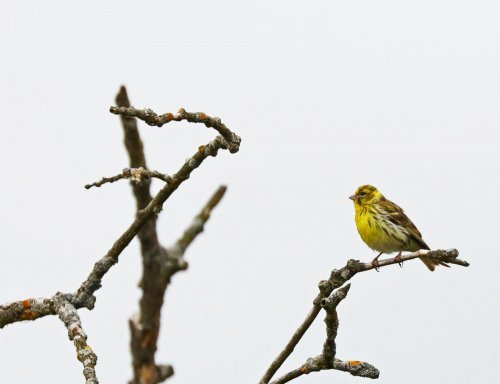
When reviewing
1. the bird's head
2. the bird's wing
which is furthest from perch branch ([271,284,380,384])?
the bird's head

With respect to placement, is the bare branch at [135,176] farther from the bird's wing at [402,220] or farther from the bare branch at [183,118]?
the bird's wing at [402,220]

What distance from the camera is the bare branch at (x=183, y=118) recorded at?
3318 mm

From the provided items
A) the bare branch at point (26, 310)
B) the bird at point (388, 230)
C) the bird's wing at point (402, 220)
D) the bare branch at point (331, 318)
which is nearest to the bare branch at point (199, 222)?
the bird at point (388, 230)

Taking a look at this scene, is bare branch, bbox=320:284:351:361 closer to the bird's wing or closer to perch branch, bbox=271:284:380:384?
perch branch, bbox=271:284:380:384

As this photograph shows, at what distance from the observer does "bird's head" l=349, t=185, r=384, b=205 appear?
8.87 meters

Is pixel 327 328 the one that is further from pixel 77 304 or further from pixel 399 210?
pixel 399 210

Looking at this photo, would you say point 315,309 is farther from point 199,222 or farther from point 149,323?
point 199,222

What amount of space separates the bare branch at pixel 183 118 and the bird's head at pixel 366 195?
5.05 meters

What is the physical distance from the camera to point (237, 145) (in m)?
3.90

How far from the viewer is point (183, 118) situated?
3570 millimetres

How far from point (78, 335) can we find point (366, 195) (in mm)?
5957

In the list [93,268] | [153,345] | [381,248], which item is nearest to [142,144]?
[153,345]

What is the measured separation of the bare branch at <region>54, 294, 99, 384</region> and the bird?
4.76 metres

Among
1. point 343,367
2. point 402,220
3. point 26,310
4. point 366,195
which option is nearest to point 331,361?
point 343,367
